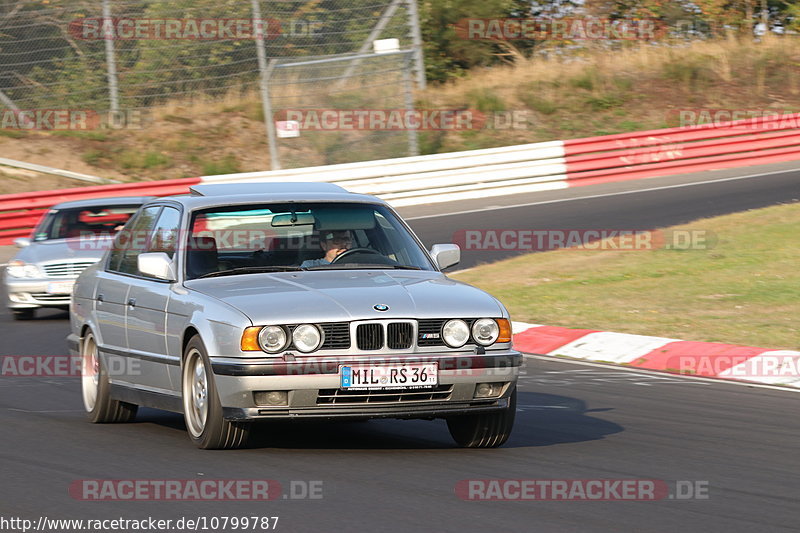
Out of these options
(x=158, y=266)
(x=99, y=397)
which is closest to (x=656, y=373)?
(x=99, y=397)

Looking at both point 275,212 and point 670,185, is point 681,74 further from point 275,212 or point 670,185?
point 275,212

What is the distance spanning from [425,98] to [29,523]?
99.1 ft

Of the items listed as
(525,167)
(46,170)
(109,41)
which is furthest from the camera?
(46,170)

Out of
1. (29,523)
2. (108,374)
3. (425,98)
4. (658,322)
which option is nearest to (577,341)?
(658,322)

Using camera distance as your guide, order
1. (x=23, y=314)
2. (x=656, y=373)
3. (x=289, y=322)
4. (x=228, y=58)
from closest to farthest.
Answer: (x=289, y=322), (x=656, y=373), (x=23, y=314), (x=228, y=58)

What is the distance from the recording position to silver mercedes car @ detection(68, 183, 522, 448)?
6.84 m

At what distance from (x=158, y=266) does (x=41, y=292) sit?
7.98 m

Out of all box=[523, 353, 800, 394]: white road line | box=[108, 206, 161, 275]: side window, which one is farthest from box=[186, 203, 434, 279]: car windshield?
box=[523, 353, 800, 394]: white road line

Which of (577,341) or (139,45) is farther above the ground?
(139,45)

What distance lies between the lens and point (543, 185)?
27.3 meters

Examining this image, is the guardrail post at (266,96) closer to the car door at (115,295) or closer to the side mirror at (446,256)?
the car door at (115,295)

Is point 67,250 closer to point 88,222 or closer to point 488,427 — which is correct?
point 88,222

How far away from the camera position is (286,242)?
7.96 meters

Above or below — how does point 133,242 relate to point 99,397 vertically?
above
